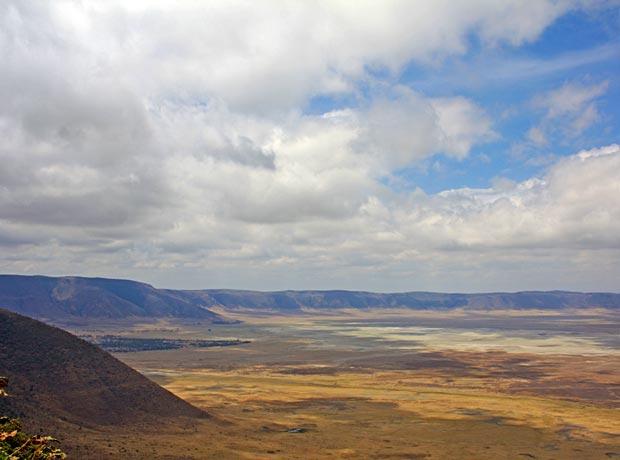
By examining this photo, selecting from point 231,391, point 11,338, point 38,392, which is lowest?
point 231,391

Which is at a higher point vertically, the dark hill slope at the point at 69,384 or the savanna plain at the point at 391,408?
the dark hill slope at the point at 69,384

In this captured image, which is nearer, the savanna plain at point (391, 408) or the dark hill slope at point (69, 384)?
the dark hill slope at point (69, 384)

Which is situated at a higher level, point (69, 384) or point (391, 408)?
point (69, 384)

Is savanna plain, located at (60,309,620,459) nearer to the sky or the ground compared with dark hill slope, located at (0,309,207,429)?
nearer to the ground

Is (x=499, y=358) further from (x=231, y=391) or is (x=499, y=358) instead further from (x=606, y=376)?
(x=231, y=391)

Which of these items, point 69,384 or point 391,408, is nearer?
point 69,384

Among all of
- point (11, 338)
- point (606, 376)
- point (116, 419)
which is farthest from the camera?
point (606, 376)

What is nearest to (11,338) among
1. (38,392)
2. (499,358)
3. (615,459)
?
(38,392)

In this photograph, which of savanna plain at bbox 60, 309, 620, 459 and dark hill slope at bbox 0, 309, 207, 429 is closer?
dark hill slope at bbox 0, 309, 207, 429
